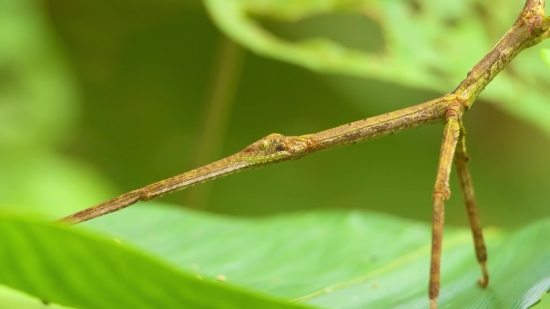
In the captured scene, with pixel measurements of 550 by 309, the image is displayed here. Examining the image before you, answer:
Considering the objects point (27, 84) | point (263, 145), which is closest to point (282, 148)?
point (263, 145)

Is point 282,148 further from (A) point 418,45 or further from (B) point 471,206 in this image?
(A) point 418,45

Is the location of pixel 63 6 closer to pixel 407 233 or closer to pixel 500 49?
pixel 407 233

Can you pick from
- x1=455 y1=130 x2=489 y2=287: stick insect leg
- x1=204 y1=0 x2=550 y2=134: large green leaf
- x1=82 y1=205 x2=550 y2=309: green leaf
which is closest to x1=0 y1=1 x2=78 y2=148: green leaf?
x1=82 y1=205 x2=550 y2=309: green leaf

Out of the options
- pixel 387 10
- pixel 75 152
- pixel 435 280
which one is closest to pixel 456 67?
pixel 387 10

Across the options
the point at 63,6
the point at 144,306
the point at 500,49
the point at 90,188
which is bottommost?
the point at 144,306

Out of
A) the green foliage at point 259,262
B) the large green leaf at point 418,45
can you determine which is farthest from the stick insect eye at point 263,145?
the large green leaf at point 418,45

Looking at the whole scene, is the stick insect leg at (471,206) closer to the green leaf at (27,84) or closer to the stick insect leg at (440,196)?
the stick insect leg at (440,196)
